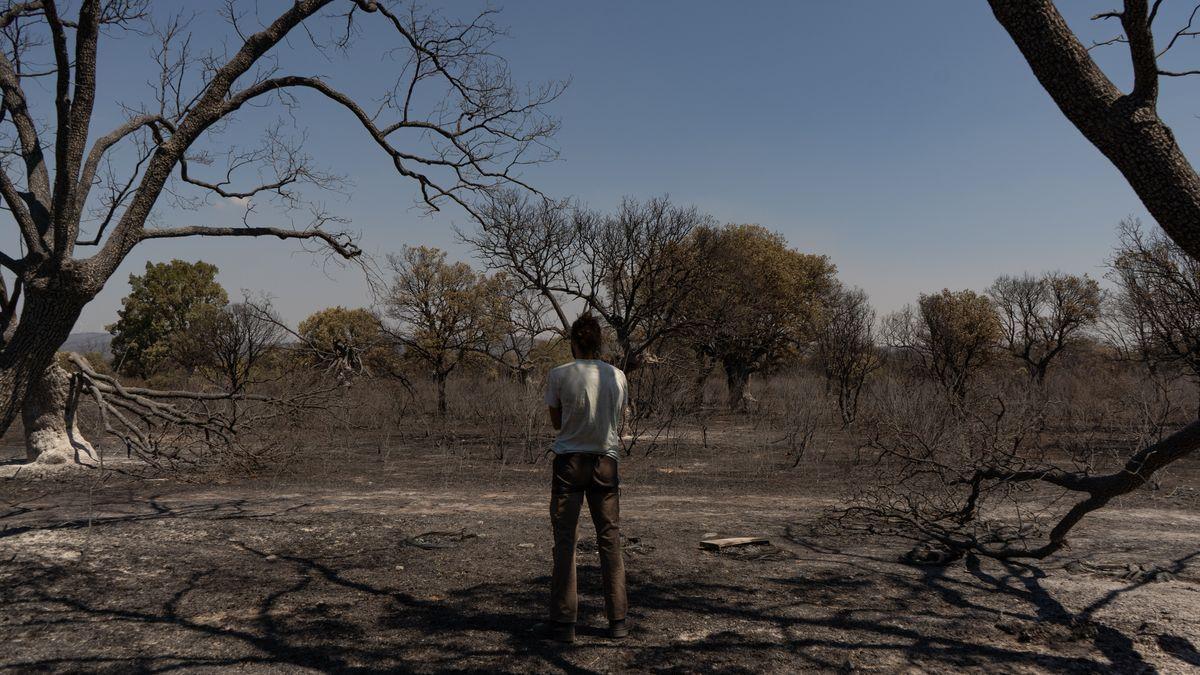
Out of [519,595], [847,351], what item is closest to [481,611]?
[519,595]

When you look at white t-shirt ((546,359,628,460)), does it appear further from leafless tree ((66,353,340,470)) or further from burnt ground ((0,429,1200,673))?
leafless tree ((66,353,340,470))

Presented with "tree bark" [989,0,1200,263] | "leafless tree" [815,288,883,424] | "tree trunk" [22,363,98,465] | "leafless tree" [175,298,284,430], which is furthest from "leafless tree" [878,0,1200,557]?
"leafless tree" [175,298,284,430]

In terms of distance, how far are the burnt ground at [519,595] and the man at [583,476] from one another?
0.78 feet

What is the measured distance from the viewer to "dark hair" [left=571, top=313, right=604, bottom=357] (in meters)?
4.21

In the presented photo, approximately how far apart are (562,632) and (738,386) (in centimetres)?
2843

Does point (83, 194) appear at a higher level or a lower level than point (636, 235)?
lower

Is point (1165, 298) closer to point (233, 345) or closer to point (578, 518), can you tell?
point (578, 518)

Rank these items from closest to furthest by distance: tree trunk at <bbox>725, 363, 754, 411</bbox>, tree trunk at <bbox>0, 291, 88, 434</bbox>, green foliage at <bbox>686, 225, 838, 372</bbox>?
tree trunk at <bbox>0, 291, 88, 434</bbox> → green foliage at <bbox>686, 225, 838, 372</bbox> → tree trunk at <bbox>725, 363, 754, 411</bbox>

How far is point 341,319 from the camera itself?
45.8 m

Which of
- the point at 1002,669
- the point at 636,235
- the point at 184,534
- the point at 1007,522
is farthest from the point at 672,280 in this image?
the point at 1002,669

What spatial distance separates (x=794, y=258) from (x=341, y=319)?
92.5ft

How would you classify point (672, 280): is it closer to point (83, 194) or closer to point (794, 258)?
point (794, 258)

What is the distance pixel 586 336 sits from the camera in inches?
166

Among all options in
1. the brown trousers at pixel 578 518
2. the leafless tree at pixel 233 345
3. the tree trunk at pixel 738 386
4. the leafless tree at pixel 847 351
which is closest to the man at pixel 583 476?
the brown trousers at pixel 578 518
